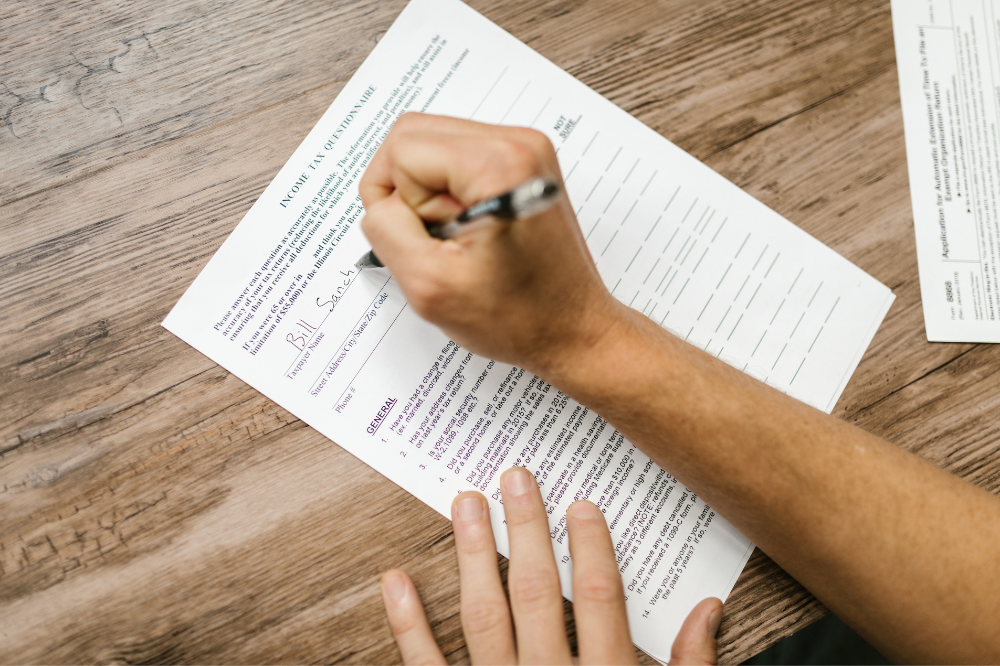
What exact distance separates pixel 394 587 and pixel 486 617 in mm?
95

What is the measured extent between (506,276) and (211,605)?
435 mm

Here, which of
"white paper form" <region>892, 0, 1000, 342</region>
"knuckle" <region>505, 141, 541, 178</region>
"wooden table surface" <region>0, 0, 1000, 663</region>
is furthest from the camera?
"white paper form" <region>892, 0, 1000, 342</region>

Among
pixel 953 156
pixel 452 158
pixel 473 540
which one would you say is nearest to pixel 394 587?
pixel 473 540

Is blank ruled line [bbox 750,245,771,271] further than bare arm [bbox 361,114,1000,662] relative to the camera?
Yes

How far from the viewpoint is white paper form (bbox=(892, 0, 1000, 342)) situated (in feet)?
2.10

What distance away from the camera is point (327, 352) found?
0.56m

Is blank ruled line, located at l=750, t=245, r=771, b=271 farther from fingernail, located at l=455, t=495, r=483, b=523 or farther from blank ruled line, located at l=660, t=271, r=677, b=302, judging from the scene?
fingernail, located at l=455, t=495, r=483, b=523

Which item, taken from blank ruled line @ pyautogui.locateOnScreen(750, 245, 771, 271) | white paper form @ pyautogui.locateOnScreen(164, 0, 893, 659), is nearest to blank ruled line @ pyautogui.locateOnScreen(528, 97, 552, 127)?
white paper form @ pyautogui.locateOnScreen(164, 0, 893, 659)

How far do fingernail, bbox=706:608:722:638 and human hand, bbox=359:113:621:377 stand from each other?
0.31 meters

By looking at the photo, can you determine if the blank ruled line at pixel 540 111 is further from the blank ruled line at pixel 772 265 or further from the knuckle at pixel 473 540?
the knuckle at pixel 473 540

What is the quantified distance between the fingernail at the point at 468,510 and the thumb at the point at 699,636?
237mm

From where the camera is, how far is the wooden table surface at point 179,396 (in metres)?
0.54

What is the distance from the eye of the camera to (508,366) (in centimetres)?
59

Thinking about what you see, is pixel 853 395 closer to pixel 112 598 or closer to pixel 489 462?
pixel 489 462
